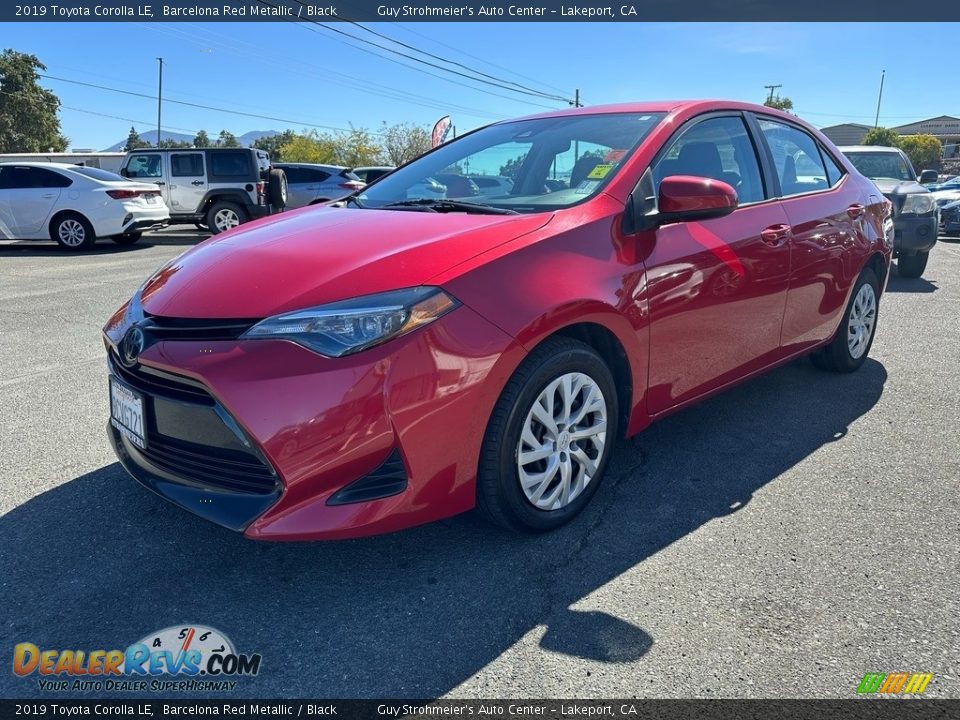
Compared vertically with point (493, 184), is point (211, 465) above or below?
below

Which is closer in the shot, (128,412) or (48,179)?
(128,412)

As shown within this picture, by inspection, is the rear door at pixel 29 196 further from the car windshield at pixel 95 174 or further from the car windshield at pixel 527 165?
the car windshield at pixel 527 165

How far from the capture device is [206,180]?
15305 millimetres

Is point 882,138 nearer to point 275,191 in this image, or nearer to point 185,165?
point 185,165

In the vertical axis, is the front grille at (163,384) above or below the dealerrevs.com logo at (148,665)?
above

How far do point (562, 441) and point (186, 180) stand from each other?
1477cm

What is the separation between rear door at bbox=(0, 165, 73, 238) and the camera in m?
12.3

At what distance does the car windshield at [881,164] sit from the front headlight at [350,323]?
10144mm

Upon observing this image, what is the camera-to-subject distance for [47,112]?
62719 mm

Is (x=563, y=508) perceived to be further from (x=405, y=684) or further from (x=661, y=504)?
(x=405, y=684)

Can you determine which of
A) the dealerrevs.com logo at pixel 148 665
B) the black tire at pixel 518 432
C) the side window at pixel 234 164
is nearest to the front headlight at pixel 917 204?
the black tire at pixel 518 432

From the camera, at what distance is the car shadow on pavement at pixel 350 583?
2115mm

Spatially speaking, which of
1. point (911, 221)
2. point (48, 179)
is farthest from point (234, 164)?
point (911, 221)
